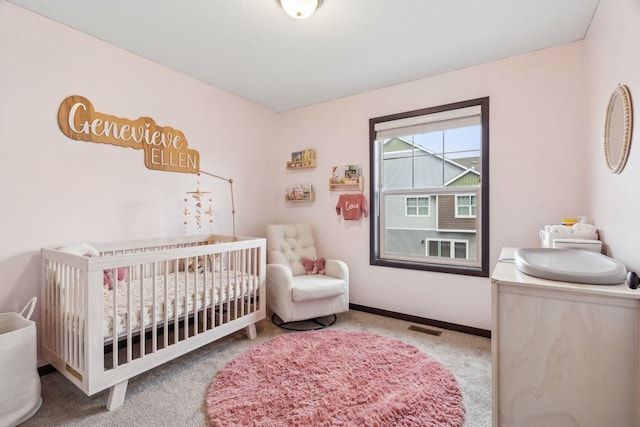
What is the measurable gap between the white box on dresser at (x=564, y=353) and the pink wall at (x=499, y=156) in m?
1.47

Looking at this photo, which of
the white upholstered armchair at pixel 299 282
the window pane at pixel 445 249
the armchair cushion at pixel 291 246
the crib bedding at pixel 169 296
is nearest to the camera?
the crib bedding at pixel 169 296

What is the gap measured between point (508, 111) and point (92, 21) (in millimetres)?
3038

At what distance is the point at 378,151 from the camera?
3.03m

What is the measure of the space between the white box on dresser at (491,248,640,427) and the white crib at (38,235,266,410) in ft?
5.54

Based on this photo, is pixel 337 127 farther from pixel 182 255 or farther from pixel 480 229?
pixel 182 255

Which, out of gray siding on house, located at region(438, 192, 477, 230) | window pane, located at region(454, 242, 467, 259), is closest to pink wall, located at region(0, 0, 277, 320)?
gray siding on house, located at region(438, 192, 477, 230)

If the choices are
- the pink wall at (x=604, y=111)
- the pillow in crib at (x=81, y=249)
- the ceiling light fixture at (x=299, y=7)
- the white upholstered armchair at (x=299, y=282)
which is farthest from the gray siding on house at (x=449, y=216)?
the pillow in crib at (x=81, y=249)

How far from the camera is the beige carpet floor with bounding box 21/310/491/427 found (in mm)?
1476

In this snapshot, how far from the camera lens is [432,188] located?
2.79 m

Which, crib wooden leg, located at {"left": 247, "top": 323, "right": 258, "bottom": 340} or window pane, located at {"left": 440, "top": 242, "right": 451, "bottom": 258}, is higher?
window pane, located at {"left": 440, "top": 242, "right": 451, "bottom": 258}

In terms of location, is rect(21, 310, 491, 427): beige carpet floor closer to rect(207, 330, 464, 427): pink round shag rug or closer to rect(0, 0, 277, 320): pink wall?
rect(207, 330, 464, 427): pink round shag rug

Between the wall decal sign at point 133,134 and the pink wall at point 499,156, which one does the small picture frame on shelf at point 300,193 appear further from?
the wall decal sign at point 133,134

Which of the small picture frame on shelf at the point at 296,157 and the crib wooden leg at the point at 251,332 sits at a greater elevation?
the small picture frame on shelf at the point at 296,157

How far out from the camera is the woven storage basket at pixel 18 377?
1384 mm
